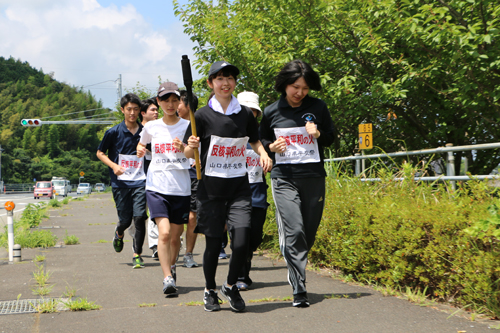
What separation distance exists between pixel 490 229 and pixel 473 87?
171 inches

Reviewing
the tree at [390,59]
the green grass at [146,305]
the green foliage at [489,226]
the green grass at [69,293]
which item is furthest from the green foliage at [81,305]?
the tree at [390,59]

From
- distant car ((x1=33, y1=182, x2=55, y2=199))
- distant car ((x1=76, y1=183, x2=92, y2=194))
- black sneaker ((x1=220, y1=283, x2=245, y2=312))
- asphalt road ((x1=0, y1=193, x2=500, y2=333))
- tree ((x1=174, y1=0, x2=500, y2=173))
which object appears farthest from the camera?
distant car ((x1=76, y1=183, x2=92, y2=194))

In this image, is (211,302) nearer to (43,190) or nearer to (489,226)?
(489,226)

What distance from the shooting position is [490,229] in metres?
3.85

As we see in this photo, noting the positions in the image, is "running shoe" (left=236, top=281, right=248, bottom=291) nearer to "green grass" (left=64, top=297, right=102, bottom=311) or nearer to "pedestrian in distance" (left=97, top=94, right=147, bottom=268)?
"green grass" (left=64, top=297, right=102, bottom=311)

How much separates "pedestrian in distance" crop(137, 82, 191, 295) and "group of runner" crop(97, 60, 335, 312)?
0.01m

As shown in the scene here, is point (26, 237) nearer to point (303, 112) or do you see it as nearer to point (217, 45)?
point (217, 45)

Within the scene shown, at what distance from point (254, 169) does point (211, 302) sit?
180 centimetres

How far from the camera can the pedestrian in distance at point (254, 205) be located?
559cm

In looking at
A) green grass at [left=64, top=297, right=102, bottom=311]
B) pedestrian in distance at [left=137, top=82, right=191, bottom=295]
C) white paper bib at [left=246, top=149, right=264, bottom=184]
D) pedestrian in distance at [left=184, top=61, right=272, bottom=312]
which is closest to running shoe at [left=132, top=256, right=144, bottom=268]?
pedestrian in distance at [left=137, top=82, right=191, bottom=295]

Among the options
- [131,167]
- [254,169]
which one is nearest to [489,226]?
[254,169]

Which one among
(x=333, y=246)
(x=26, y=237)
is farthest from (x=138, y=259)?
(x=26, y=237)

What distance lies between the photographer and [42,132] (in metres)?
148

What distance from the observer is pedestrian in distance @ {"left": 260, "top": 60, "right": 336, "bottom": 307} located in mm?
4809
